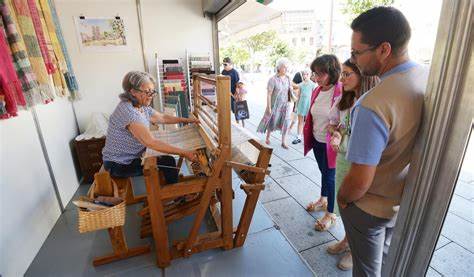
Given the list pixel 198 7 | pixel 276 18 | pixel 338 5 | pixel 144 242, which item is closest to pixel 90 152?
pixel 144 242

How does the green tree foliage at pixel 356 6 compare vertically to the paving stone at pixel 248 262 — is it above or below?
above

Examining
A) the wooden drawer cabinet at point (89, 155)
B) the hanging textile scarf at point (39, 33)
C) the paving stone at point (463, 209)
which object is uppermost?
the hanging textile scarf at point (39, 33)

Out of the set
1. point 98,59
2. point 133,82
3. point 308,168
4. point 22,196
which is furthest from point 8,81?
point 308,168

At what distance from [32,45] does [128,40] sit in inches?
66.6

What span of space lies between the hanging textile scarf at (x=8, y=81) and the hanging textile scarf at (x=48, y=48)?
65 cm

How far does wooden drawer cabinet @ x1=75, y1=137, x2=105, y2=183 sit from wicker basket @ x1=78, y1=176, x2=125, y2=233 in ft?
5.38

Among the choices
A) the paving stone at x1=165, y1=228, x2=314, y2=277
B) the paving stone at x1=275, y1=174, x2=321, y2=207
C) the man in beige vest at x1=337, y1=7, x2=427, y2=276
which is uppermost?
the man in beige vest at x1=337, y1=7, x2=427, y2=276

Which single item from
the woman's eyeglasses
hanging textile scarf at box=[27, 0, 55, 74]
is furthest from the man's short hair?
hanging textile scarf at box=[27, 0, 55, 74]

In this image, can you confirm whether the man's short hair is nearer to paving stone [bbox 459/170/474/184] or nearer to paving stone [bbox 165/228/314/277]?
paving stone [bbox 459/170/474/184]

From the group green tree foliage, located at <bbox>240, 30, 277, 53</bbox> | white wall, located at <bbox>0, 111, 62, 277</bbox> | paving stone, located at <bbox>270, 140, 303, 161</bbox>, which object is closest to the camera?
white wall, located at <bbox>0, 111, 62, 277</bbox>

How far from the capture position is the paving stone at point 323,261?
1797mm

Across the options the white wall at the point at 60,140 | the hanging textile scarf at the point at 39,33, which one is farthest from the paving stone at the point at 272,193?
the hanging textile scarf at the point at 39,33

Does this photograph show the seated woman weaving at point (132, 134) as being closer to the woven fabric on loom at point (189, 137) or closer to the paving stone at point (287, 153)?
the woven fabric on loom at point (189, 137)

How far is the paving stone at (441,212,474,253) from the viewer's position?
195cm
